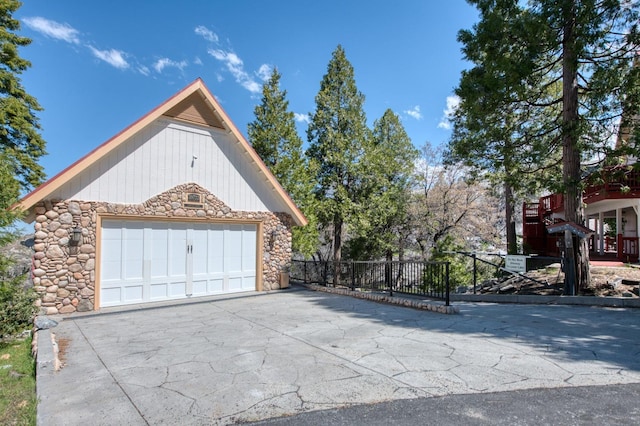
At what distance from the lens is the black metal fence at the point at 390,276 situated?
9023 millimetres

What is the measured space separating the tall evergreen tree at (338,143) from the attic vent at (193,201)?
837 centimetres

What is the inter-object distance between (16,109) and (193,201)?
37.3 feet

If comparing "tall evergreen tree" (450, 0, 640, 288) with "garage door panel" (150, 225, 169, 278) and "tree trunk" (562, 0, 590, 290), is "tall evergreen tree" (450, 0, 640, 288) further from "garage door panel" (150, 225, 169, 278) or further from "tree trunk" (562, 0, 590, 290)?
"garage door panel" (150, 225, 169, 278)

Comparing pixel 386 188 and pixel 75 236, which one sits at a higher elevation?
pixel 386 188

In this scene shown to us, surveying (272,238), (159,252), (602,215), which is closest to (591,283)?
(272,238)

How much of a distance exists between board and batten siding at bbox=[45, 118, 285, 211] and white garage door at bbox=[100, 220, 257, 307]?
82cm

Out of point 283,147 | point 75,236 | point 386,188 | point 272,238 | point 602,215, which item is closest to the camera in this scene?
point 75,236

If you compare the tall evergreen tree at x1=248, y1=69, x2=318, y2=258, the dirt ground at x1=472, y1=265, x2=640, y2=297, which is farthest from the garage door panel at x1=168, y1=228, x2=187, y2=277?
the dirt ground at x1=472, y1=265, x2=640, y2=297

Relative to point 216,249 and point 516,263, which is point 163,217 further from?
point 516,263

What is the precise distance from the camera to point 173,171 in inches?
382

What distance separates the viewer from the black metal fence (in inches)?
355

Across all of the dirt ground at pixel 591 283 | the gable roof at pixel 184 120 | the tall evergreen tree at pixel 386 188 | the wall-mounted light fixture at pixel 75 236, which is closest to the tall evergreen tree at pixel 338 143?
the tall evergreen tree at pixel 386 188

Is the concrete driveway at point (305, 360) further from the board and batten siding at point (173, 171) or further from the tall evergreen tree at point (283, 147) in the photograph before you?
the tall evergreen tree at point (283, 147)

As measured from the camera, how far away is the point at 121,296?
8867 millimetres
